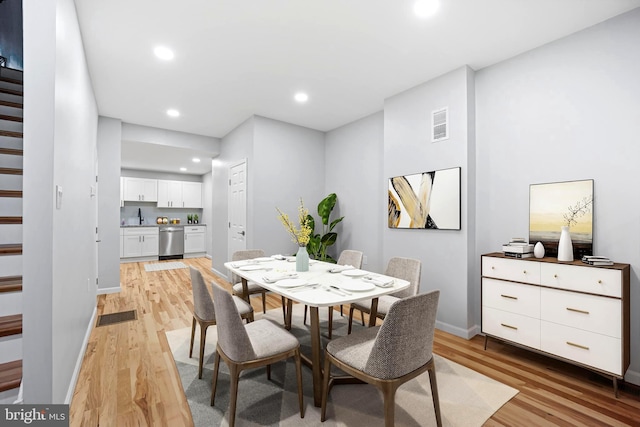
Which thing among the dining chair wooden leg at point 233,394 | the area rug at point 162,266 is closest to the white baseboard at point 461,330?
the dining chair wooden leg at point 233,394

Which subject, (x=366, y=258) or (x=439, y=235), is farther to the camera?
(x=366, y=258)

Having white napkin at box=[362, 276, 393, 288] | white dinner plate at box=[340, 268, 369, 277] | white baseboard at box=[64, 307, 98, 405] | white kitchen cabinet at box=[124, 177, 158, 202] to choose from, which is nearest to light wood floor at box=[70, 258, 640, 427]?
white baseboard at box=[64, 307, 98, 405]

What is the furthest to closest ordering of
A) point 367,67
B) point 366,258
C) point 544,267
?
point 366,258 < point 367,67 < point 544,267

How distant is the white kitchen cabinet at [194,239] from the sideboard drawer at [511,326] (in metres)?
7.79

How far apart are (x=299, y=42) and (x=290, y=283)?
2.16m

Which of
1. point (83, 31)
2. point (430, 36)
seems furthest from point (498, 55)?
point (83, 31)

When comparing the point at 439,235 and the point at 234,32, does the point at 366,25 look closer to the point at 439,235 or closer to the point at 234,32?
the point at 234,32

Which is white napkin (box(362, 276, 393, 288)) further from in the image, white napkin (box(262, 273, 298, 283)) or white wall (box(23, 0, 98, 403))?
white wall (box(23, 0, 98, 403))

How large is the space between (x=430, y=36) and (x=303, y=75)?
4.51 ft

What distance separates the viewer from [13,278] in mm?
1696

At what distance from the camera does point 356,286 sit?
1960 mm

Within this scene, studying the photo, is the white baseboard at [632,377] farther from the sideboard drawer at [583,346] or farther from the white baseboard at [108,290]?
the white baseboard at [108,290]

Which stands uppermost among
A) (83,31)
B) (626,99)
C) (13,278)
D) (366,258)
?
(83,31)

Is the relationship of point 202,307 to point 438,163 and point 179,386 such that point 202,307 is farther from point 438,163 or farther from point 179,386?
point 438,163
